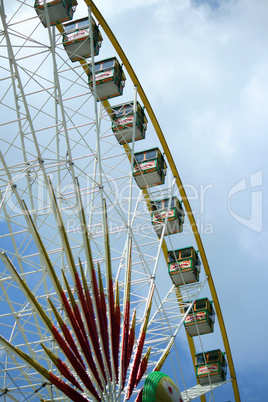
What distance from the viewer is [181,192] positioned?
32594 mm

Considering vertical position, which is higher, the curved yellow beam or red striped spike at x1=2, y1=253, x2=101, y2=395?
the curved yellow beam

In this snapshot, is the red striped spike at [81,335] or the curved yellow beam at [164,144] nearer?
the red striped spike at [81,335]

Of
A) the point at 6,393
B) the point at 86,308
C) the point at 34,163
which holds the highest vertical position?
the point at 34,163

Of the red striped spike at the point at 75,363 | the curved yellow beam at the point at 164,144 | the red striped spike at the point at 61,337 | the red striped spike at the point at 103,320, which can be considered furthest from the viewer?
the curved yellow beam at the point at 164,144

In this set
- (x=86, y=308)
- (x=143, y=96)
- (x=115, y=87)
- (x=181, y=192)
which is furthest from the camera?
(x=181, y=192)

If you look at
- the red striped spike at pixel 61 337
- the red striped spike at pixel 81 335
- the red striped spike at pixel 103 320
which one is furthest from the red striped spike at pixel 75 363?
the red striped spike at pixel 103 320

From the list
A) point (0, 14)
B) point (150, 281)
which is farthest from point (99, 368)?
point (0, 14)

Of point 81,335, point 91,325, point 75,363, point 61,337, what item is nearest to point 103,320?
point 91,325

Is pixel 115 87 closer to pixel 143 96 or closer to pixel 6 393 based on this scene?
pixel 143 96

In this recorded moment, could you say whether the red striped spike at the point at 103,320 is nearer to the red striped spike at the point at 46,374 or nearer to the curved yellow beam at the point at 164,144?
→ the red striped spike at the point at 46,374

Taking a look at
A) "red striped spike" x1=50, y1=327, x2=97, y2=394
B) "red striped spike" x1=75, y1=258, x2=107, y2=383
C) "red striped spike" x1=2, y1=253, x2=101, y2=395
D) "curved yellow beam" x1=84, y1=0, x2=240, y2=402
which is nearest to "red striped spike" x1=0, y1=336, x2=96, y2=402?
"red striped spike" x1=50, y1=327, x2=97, y2=394

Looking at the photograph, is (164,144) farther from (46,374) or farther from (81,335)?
(46,374)

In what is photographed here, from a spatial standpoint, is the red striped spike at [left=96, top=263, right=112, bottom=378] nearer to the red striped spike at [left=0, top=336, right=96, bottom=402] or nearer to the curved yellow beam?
the red striped spike at [left=0, top=336, right=96, bottom=402]

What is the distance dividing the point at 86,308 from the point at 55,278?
166cm
